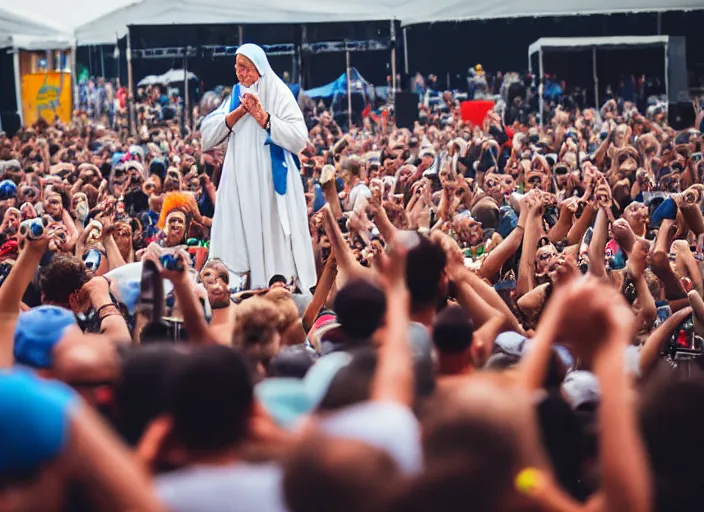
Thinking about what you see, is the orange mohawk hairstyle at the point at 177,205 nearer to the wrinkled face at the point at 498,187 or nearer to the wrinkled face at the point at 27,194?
the wrinkled face at the point at 27,194

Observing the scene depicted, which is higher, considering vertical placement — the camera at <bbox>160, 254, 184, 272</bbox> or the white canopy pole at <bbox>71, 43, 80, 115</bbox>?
the white canopy pole at <bbox>71, 43, 80, 115</bbox>

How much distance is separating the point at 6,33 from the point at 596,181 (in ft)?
60.4

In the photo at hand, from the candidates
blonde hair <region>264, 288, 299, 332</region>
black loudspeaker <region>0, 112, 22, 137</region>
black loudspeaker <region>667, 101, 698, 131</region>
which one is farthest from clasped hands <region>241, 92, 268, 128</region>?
black loudspeaker <region>0, 112, 22, 137</region>

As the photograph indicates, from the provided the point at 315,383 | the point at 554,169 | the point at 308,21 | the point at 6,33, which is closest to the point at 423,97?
the point at 308,21

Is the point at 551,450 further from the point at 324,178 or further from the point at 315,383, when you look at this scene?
the point at 324,178

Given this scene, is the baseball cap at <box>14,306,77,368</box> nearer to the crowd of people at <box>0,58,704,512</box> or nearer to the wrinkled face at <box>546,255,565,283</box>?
the crowd of people at <box>0,58,704,512</box>

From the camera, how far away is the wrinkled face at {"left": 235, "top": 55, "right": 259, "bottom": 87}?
904 cm

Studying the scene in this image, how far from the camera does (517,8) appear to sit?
25.1m

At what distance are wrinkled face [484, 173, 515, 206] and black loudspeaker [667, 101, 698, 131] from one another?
31.7 feet

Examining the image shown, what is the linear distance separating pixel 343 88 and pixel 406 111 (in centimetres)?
311

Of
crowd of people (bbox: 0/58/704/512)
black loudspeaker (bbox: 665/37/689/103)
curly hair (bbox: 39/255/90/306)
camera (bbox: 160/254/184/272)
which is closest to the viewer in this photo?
crowd of people (bbox: 0/58/704/512)

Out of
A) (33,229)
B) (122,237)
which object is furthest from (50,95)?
(33,229)

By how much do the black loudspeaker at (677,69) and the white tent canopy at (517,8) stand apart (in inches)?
94.8

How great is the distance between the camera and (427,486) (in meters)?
2.56
